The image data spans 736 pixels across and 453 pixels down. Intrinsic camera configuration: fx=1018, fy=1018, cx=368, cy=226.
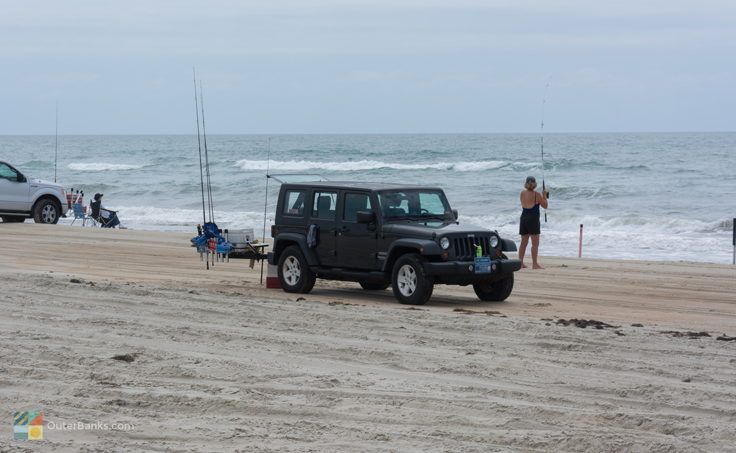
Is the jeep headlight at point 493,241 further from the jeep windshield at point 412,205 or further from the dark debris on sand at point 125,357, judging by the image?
the dark debris on sand at point 125,357

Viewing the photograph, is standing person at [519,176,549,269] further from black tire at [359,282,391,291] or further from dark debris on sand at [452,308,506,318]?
dark debris on sand at [452,308,506,318]

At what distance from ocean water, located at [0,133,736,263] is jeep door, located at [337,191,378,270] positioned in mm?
714

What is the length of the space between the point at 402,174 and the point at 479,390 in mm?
56557

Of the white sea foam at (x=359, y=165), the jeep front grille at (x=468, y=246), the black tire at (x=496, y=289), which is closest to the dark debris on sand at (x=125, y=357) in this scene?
the jeep front grille at (x=468, y=246)

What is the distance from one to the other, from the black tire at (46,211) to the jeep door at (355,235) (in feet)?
55.7

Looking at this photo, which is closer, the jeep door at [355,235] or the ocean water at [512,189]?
the jeep door at [355,235]

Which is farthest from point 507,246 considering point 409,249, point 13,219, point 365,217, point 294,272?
point 13,219

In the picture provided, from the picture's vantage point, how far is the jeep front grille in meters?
12.5

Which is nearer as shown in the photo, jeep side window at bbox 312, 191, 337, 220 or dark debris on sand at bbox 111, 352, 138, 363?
dark debris on sand at bbox 111, 352, 138, 363

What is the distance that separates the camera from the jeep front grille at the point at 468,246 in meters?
12.5

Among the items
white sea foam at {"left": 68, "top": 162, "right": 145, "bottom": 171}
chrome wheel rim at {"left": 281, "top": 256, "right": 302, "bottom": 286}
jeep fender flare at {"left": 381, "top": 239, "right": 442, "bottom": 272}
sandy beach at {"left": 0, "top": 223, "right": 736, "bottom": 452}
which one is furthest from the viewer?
white sea foam at {"left": 68, "top": 162, "right": 145, "bottom": 171}

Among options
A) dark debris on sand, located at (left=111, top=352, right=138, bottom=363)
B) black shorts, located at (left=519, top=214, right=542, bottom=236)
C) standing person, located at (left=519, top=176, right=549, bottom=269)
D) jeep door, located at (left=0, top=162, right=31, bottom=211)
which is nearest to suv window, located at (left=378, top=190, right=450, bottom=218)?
standing person, located at (left=519, top=176, right=549, bottom=269)

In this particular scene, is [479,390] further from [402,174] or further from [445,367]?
[402,174]

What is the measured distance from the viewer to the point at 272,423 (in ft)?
21.6
